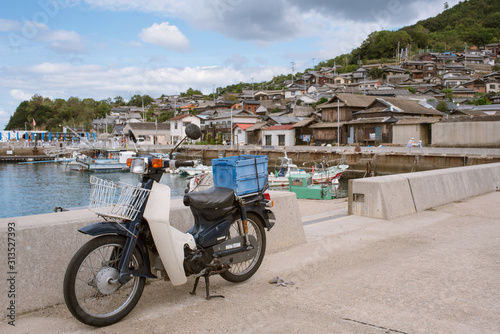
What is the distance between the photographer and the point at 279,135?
172 feet

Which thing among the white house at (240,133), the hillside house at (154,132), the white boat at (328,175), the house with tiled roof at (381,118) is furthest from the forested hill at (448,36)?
the white boat at (328,175)

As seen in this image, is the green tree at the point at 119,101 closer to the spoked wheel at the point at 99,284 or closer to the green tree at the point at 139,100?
the green tree at the point at 139,100

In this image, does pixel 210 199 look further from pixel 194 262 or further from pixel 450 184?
pixel 450 184

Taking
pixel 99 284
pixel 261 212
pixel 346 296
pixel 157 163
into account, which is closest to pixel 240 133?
pixel 261 212

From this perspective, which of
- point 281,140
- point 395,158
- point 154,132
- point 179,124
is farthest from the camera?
point 154,132

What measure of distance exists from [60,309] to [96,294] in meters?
0.49

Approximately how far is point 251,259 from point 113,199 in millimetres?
1721

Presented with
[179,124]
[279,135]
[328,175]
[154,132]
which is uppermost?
[179,124]

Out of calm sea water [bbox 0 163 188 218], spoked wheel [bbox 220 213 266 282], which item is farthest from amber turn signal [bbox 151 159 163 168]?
calm sea water [bbox 0 163 188 218]

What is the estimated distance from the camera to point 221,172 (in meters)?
4.07

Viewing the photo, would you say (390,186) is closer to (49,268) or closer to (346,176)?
(49,268)

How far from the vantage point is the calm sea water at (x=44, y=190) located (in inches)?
944

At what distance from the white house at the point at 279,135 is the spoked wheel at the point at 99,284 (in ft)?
159

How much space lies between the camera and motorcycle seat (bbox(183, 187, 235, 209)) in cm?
359
